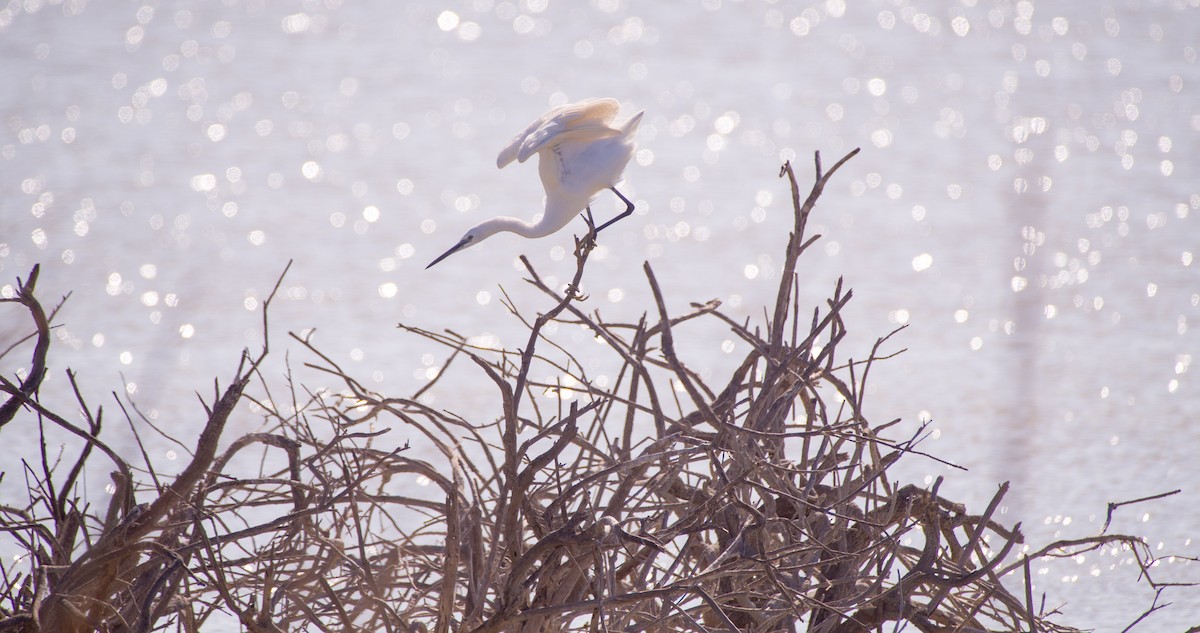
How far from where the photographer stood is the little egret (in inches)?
109

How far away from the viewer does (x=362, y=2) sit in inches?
403

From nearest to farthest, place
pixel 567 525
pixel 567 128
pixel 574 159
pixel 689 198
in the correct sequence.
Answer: pixel 567 525
pixel 567 128
pixel 574 159
pixel 689 198

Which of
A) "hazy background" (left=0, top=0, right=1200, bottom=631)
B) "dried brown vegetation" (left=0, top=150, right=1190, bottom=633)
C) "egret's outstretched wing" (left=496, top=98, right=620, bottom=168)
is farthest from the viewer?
"hazy background" (left=0, top=0, right=1200, bottom=631)

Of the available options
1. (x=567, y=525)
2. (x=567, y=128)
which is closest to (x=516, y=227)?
(x=567, y=128)

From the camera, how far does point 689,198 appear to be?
7195 mm

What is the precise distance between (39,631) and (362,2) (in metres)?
8.94

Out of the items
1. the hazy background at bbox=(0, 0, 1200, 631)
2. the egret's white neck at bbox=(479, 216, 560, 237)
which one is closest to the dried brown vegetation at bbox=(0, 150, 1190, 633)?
the egret's white neck at bbox=(479, 216, 560, 237)

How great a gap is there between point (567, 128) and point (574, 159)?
12cm

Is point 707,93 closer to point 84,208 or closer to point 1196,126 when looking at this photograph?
point 1196,126

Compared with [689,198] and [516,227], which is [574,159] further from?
[689,198]

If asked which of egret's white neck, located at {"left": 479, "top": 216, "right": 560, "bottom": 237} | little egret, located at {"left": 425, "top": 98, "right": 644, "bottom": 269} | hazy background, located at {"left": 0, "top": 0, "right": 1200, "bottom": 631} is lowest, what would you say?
egret's white neck, located at {"left": 479, "top": 216, "right": 560, "bottom": 237}

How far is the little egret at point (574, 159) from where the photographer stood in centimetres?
277

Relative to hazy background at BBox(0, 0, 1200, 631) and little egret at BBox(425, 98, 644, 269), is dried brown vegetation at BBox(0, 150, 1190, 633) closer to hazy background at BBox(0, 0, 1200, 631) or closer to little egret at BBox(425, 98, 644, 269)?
little egret at BBox(425, 98, 644, 269)

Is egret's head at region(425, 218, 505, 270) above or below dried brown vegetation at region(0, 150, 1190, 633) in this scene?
above
